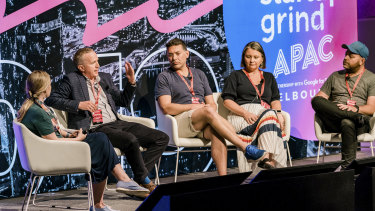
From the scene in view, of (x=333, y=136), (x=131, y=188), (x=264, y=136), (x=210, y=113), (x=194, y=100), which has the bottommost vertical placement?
(x=131, y=188)

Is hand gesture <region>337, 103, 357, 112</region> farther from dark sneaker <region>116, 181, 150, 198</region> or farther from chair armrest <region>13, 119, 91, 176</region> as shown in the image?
chair armrest <region>13, 119, 91, 176</region>

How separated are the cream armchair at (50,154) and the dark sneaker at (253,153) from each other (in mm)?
1500

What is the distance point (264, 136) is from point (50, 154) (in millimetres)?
2027

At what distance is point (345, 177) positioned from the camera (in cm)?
196

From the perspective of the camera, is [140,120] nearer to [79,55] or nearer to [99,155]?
[79,55]

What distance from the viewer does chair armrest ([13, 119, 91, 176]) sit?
3932 millimetres

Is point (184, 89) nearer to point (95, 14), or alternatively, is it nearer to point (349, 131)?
point (95, 14)

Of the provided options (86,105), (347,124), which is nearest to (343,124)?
(347,124)

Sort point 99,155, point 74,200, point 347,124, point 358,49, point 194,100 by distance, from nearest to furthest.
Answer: point 99,155 → point 74,200 → point 194,100 → point 347,124 → point 358,49

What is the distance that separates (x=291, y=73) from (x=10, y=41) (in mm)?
3738

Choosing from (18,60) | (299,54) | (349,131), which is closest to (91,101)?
(18,60)

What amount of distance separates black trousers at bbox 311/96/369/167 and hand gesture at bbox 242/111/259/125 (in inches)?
38.6

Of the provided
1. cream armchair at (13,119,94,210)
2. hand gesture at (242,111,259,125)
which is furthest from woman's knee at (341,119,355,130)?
cream armchair at (13,119,94,210)

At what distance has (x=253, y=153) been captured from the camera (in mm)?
4852
